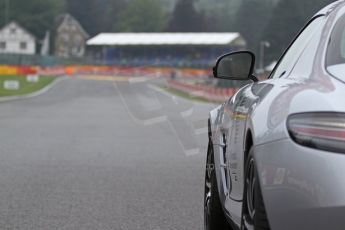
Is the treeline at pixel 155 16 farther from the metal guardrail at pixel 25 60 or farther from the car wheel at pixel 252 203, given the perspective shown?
the car wheel at pixel 252 203

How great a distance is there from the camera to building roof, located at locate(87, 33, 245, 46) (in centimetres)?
12594

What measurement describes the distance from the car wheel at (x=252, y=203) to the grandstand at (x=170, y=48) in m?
118

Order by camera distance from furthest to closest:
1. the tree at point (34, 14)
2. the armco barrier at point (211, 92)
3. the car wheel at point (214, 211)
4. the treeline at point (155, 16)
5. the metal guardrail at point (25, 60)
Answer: the tree at point (34, 14) < the treeline at point (155, 16) < the metal guardrail at point (25, 60) < the armco barrier at point (211, 92) < the car wheel at point (214, 211)

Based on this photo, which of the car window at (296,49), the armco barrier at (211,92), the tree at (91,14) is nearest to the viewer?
the car window at (296,49)

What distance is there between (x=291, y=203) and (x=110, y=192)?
5085mm

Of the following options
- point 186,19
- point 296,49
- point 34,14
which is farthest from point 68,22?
point 296,49

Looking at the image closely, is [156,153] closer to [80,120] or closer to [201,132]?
[201,132]

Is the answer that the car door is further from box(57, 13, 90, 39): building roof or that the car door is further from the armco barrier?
box(57, 13, 90, 39): building roof

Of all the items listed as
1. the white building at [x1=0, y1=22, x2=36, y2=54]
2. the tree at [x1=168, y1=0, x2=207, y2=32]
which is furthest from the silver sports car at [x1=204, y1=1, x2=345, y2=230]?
the tree at [x1=168, y1=0, x2=207, y2=32]

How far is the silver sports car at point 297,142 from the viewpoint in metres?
3.01

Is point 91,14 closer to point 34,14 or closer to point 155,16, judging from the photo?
point 155,16

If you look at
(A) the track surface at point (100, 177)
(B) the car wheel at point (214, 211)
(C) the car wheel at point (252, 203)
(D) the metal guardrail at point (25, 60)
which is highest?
(C) the car wheel at point (252, 203)

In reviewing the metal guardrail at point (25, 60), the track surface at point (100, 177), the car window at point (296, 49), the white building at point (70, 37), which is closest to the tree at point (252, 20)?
the white building at point (70, 37)

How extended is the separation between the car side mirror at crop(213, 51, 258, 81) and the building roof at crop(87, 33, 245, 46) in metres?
119
